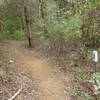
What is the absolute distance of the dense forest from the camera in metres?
5.22

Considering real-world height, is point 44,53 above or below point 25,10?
below

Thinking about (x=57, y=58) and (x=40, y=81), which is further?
(x=57, y=58)

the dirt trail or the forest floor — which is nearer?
the forest floor

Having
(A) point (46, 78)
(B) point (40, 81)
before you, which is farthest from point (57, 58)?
(B) point (40, 81)

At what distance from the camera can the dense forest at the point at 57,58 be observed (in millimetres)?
5223

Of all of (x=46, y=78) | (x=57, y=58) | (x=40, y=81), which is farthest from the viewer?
(x=57, y=58)

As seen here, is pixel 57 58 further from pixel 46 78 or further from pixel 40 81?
pixel 40 81

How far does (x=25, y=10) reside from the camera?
32.0 ft

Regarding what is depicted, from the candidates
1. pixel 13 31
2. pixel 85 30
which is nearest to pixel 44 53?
pixel 85 30

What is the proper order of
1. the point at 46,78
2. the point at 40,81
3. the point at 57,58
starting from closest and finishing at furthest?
the point at 40,81 → the point at 46,78 → the point at 57,58

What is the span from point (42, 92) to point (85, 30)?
4.84 m

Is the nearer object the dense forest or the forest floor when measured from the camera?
the forest floor

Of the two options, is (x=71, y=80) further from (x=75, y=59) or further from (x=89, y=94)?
(x=75, y=59)

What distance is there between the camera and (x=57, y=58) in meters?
8.67
